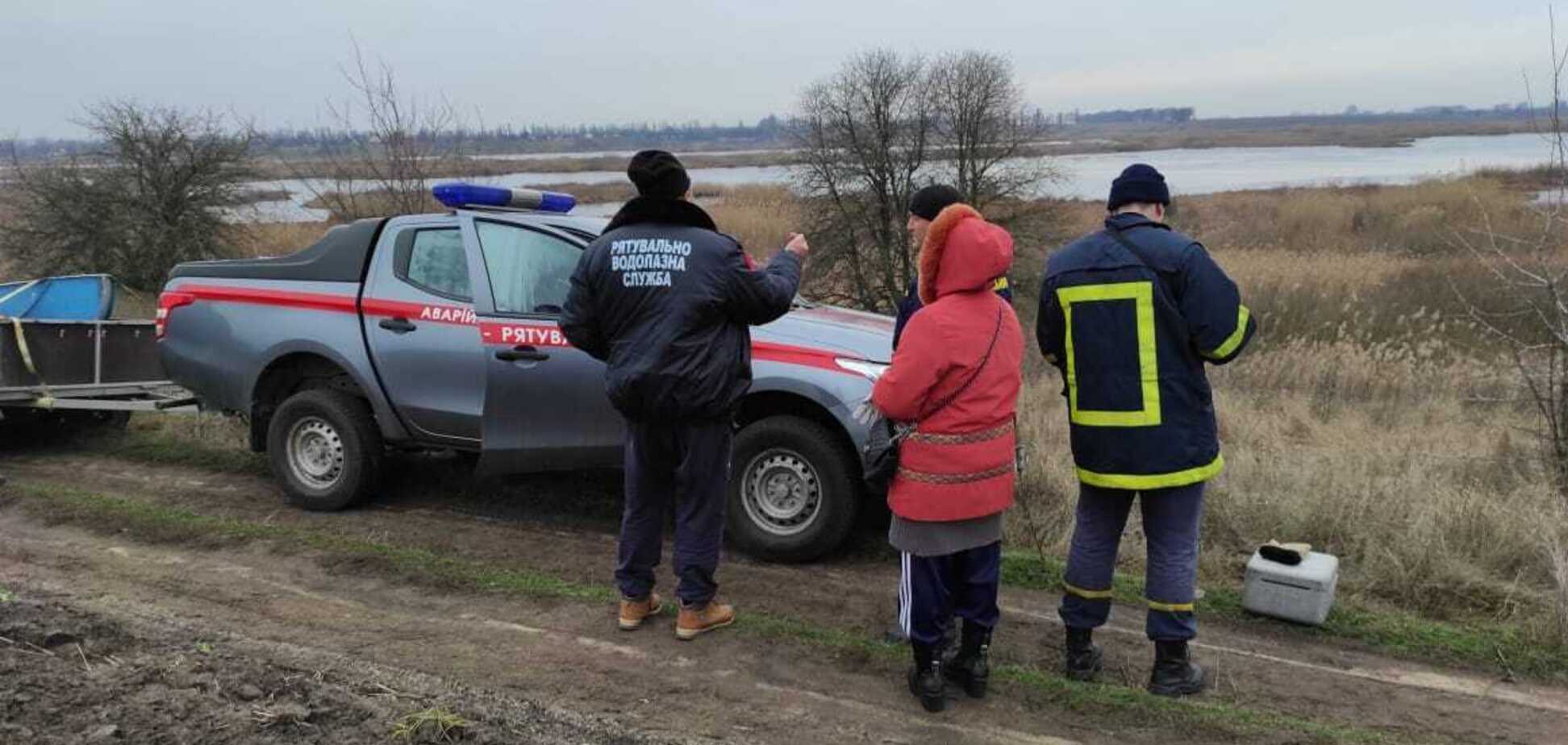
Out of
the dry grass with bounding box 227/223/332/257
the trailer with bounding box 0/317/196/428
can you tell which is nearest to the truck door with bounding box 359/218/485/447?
the trailer with bounding box 0/317/196/428

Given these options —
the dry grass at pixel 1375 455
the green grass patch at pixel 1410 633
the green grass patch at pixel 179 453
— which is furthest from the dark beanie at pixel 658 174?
the green grass patch at pixel 179 453

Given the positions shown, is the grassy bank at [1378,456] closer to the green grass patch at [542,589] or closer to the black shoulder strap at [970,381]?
the green grass patch at [542,589]

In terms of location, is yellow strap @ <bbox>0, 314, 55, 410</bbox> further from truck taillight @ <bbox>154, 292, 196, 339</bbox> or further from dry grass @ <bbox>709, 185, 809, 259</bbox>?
dry grass @ <bbox>709, 185, 809, 259</bbox>

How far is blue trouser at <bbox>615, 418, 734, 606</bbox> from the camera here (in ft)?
14.6

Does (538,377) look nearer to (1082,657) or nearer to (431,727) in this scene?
(431,727)

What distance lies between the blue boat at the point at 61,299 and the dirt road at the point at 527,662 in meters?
3.05

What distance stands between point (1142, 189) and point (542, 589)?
322 centimetres

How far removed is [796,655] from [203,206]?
1875 centimetres

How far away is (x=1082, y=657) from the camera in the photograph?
14.0 feet

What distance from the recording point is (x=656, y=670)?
4.21 m

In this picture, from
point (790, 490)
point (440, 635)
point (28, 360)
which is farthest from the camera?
→ point (28, 360)

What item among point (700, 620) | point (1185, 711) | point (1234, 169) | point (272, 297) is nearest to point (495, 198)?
point (272, 297)

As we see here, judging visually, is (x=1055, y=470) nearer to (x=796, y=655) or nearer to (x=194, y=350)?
(x=796, y=655)

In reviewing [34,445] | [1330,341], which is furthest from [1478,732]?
[1330,341]
